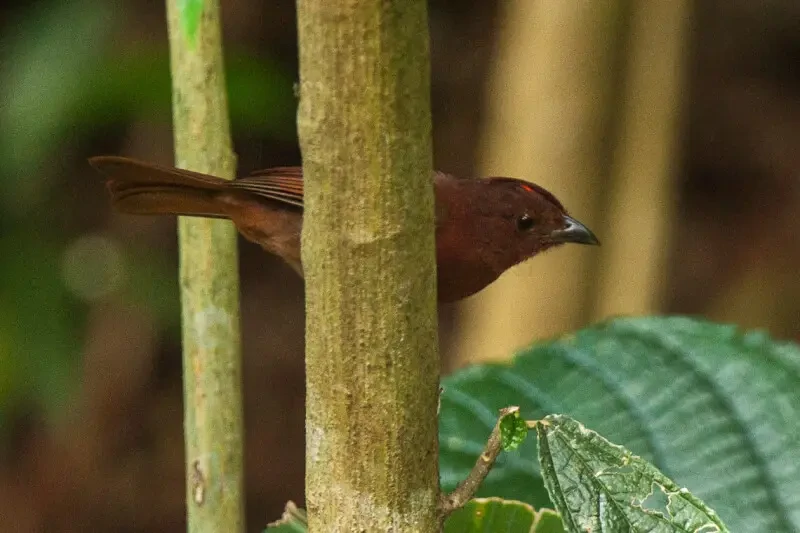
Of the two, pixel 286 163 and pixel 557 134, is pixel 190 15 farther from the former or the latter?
pixel 286 163

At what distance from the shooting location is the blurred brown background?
3639mm

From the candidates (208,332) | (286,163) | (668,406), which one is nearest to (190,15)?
(208,332)

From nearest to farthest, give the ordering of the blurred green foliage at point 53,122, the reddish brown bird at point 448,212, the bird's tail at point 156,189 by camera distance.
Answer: the bird's tail at point 156,189
the reddish brown bird at point 448,212
the blurred green foliage at point 53,122

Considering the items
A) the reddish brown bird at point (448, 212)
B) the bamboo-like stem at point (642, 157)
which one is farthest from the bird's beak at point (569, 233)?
the bamboo-like stem at point (642, 157)

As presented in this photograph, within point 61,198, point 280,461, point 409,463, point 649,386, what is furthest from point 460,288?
point 280,461

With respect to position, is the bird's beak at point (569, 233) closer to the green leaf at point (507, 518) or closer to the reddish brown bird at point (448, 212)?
the reddish brown bird at point (448, 212)

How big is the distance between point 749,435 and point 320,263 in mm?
1334

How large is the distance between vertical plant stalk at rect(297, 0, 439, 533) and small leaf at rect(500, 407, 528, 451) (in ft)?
0.28

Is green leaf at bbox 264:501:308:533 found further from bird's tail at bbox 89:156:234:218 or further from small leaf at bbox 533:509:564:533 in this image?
bird's tail at bbox 89:156:234:218

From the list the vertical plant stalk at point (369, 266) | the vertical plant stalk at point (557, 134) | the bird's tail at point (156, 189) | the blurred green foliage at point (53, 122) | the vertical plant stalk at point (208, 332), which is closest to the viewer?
the vertical plant stalk at point (369, 266)

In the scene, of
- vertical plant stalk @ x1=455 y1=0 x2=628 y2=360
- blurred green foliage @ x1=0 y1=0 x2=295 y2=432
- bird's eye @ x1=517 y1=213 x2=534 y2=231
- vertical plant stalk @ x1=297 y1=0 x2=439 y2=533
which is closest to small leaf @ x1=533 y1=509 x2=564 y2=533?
vertical plant stalk @ x1=297 y1=0 x2=439 y2=533

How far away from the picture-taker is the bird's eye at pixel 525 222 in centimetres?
224

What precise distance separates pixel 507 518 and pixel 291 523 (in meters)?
0.34

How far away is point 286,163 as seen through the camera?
18.3 feet
